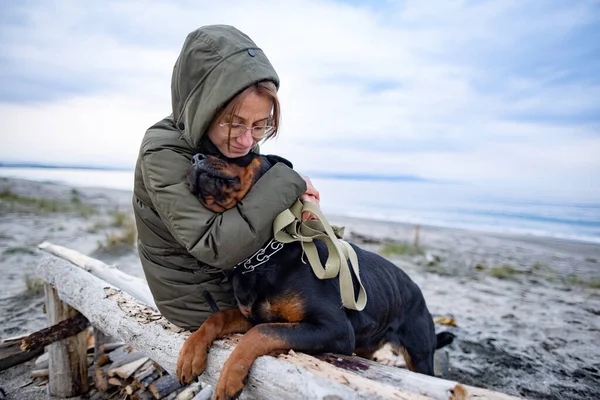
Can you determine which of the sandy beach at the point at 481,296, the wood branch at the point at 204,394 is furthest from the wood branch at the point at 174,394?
the sandy beach at the point at 481,296

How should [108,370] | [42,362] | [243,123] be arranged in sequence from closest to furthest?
1. [243,123]
2. [108,370]
3. [42,362]

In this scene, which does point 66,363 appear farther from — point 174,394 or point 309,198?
point 309,198

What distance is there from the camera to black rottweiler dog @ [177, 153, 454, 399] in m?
1.93

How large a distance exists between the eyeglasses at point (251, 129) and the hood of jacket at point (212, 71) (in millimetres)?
107

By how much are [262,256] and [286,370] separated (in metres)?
0.63

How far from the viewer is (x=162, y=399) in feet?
10.7

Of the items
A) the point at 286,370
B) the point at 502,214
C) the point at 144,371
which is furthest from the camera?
the point at 502,214

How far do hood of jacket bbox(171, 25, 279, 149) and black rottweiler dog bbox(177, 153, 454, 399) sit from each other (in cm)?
23

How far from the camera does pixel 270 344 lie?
1913 millimetres

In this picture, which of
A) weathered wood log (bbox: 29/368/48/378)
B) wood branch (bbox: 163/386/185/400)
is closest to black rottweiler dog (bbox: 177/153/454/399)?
wood branch (bbox: 163/386/185/400)

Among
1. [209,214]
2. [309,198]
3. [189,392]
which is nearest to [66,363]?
[189,392]

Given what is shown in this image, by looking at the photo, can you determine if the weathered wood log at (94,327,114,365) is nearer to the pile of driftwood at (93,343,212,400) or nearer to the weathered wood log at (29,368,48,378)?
the pile of driftwood at (93,343,212,400)

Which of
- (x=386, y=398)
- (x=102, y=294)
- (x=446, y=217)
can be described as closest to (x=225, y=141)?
(x=386, y=398)

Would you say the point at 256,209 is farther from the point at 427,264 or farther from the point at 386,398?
the point at 427,264
